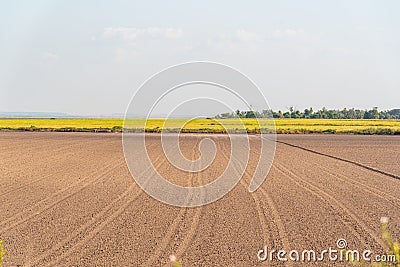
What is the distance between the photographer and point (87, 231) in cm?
976

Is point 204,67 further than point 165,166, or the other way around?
point 165,166

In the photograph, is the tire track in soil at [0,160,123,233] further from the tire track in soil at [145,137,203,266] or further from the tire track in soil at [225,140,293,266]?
the tire track in soil at [225,140,293,266]

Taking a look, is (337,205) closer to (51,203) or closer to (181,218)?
(181,218)

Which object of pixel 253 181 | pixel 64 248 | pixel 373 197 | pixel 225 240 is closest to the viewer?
pixel 64 248

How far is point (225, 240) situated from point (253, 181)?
856cm

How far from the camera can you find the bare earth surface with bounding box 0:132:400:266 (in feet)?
27.1

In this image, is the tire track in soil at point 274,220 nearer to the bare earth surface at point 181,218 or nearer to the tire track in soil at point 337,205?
the bare earth surface at point 181,218

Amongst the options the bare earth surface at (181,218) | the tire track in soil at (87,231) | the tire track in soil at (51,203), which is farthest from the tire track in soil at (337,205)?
the tire track in soil at (51,203)

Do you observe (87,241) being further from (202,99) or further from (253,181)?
(253,181)

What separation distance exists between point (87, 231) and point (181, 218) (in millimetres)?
2201

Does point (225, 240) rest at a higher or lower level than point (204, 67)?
lower

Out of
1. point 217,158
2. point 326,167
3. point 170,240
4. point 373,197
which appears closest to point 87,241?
point 170,240

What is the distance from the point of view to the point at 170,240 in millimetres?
9102

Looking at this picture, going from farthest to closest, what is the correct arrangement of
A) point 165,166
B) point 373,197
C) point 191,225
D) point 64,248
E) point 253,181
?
point 165,166, point 253,181, point 373,197, point 191,225, point 64,248
